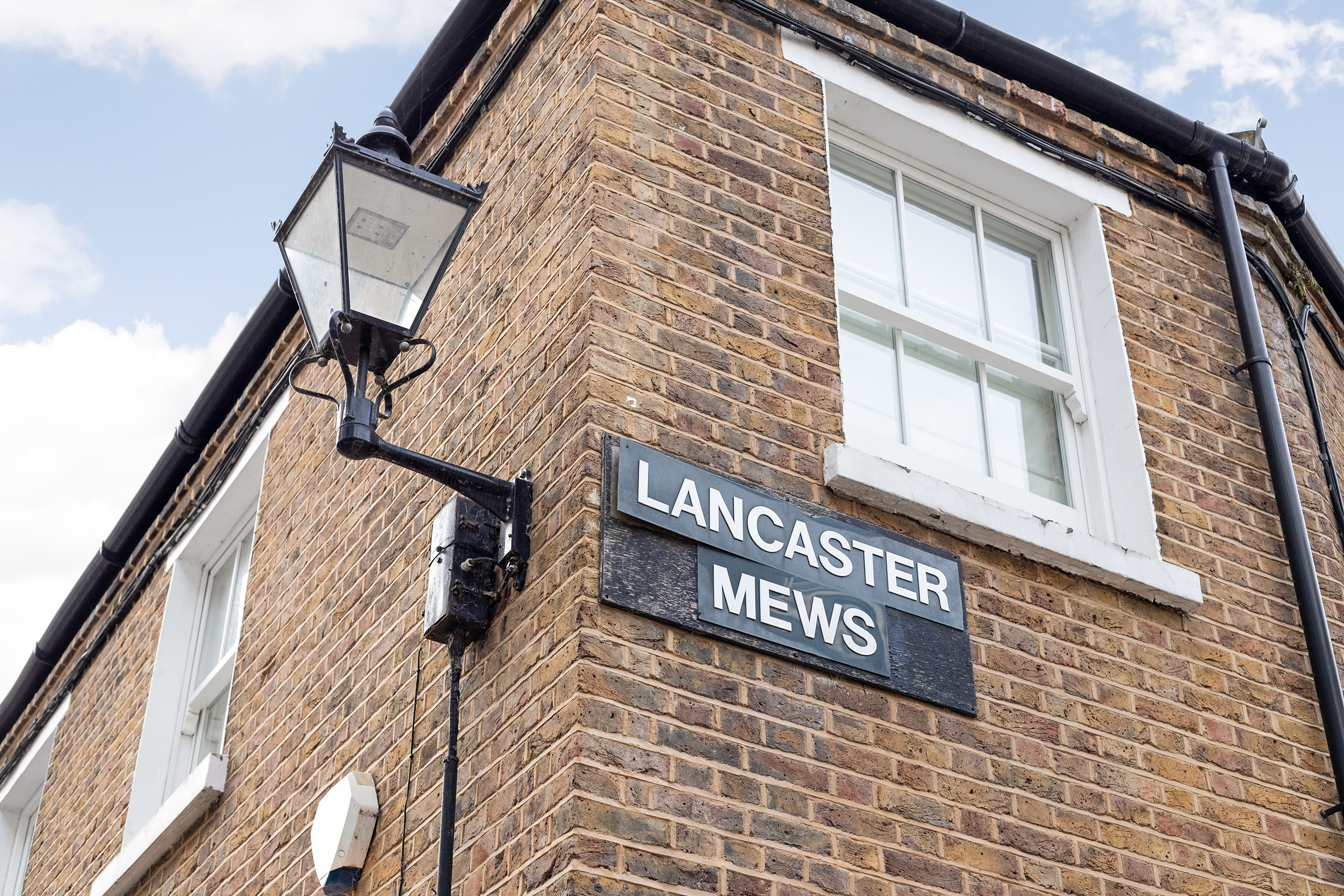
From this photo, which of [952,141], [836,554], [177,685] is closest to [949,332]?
[952,141]

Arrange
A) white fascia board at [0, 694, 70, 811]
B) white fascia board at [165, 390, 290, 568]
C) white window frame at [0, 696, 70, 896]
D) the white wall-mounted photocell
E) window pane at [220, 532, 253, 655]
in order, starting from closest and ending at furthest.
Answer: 1. the white wall-mounted photocell
2. white fascia board at [165, 390, 290, 568]
3. window pane at [220, 532, 253, 655]
4. white fascia board at [0, 694, 70, 811]
5. white window frame at [0, 696, 70, 896]

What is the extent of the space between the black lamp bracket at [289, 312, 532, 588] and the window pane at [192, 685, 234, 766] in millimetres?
2974

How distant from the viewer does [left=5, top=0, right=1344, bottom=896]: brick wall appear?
385 cm

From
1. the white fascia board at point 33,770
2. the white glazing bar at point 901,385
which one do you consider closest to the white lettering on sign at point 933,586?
the white glazing bar at point 901,385

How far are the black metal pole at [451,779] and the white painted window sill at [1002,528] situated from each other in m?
1.20

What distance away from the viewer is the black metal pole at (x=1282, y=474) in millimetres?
5047

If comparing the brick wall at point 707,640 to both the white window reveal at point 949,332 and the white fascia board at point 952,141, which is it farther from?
the white window reveal at point 949,332

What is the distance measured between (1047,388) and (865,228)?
0.92m

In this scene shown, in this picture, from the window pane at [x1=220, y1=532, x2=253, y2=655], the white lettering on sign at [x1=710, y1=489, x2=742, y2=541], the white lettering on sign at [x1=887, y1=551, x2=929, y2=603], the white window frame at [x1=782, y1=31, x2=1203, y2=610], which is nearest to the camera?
the white lettering on sign at [x1=710, y1=489, x2=742, y2=541]

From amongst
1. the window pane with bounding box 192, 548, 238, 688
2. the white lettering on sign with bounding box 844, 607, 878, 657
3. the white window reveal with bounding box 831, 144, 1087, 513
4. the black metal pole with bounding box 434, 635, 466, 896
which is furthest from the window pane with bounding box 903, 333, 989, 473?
the window pane with bounding box 192, 548, 238, 688

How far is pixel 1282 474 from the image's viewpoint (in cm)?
547

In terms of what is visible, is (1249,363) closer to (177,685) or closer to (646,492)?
(646,492)

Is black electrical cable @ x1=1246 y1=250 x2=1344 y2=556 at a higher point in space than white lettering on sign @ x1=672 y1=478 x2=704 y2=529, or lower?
higher

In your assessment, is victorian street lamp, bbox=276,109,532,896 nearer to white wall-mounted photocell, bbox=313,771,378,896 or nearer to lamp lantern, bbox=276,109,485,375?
lamp lantern, bbox=276,109,485,375
